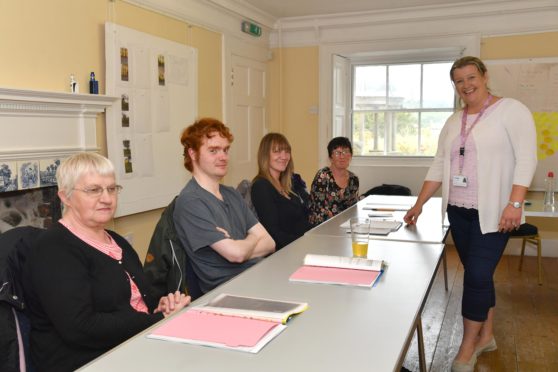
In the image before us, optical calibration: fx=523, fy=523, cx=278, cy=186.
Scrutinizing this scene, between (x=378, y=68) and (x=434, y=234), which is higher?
(x=378, y=68)

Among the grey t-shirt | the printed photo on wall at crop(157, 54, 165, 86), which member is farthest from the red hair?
the printed photo on wall at crop(157, 54, 165, 86)

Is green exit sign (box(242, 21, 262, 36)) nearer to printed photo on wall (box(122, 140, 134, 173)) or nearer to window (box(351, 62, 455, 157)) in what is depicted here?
window (box(351, 62, 455, 157))

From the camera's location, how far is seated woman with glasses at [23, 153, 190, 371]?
4.56 ft

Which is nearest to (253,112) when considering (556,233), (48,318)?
(556,233)

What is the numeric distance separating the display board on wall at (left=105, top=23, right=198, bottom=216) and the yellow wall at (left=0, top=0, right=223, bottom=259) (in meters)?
0.08

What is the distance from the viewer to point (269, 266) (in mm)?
1955

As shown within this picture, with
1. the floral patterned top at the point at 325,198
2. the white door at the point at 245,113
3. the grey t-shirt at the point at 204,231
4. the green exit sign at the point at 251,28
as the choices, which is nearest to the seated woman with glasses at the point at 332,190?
the floral patterned top at the point at 325,198

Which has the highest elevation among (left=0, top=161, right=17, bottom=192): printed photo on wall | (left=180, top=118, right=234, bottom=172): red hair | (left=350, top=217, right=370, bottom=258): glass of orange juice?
(left=180, top=118, right=234, bottom=172): red hair

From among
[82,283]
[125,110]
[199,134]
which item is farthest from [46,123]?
[82,283]

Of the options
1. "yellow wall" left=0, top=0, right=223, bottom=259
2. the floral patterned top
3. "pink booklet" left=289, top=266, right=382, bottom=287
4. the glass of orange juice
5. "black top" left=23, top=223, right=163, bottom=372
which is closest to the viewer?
"black top" left=23, top=223, right=163, bottom=372

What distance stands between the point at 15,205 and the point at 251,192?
139 centimetres

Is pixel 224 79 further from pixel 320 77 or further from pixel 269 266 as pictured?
pixel 269 266

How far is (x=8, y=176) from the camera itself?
2869 mm

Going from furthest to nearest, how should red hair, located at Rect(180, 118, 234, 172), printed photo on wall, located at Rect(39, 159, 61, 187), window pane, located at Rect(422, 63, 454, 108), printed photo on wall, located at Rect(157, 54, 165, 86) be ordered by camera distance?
window pane, located at Rect(422, 63, 454, 108)
printed photo on wall, located at Rect(157, 54, 165, 86)
printed photo on wall, located at Rect(39, 159, 61, 187)
red hair, located at Rect(180, 118, 234, 172)
